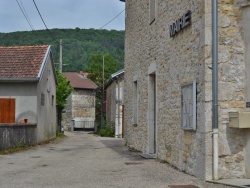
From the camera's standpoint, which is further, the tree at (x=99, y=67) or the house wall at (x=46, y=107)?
the tree at (x=99, y=67)

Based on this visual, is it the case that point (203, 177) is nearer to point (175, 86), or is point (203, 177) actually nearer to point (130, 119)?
point (175, 86)

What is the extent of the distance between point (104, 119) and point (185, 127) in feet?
106

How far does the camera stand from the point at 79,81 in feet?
186

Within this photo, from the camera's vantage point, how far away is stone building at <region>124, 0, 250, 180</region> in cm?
754

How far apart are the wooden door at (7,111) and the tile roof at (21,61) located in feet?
3.76

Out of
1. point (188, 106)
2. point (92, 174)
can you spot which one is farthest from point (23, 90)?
point (188, 106)

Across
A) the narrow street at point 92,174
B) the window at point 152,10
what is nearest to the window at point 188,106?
the narrow street at point 92,174

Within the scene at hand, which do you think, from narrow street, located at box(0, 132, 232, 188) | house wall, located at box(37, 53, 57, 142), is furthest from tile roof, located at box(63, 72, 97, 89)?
narrow street, located at box(0, 132, 232, 188)

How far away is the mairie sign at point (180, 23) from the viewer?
28.1 ft

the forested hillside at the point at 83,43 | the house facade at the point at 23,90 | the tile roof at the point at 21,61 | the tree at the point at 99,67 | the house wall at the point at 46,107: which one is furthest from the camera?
the tree at the point at 99,67

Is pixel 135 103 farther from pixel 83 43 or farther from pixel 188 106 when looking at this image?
pixel 83 43

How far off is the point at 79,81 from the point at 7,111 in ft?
128

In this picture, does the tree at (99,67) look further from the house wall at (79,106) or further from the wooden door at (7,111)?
the wooden door at (7,111)

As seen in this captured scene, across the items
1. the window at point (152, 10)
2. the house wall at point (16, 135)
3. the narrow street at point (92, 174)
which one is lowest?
the narrow street at point (92, 174)
